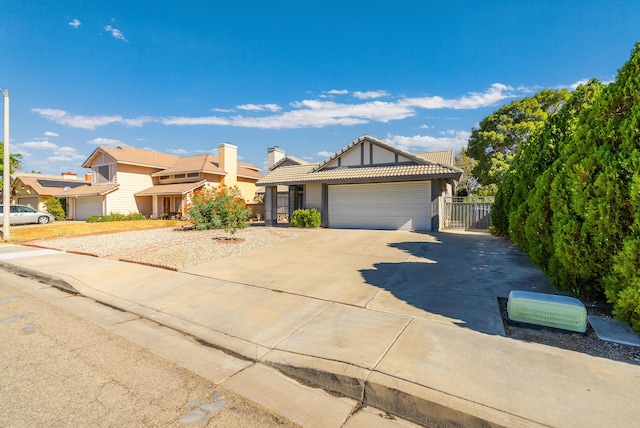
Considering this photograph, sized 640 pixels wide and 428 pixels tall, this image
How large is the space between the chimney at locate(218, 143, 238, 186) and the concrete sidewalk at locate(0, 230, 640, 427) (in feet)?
60.9

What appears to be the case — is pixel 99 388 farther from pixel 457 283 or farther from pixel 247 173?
pixel 247 173

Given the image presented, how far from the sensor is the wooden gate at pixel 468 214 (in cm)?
1500

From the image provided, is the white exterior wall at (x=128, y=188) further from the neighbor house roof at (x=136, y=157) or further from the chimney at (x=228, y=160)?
the chimney at (x=228, y=160)

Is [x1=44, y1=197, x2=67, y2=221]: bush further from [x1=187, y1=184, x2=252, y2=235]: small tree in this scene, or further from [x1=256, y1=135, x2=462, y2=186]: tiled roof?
[x1=187, y1=184, x2=252, y2=235]: small tree

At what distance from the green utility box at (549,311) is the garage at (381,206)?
10.7 m

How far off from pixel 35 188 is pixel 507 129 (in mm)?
42645

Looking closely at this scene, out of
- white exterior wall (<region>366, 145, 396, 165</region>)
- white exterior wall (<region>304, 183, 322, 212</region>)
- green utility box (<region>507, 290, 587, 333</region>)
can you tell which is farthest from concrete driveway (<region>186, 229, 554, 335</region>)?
white exterior wall (<region>304, 183, 322, 212</region>)

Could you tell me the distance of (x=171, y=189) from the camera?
24.5 metres

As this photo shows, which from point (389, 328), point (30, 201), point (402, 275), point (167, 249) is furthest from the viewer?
point (30, 201)

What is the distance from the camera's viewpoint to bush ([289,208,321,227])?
53.9 ft

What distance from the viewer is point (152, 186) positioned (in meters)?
28.0

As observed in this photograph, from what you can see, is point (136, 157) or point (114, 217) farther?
point (136, 157)

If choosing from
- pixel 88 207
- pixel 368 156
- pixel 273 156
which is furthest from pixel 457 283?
pixel 88 207

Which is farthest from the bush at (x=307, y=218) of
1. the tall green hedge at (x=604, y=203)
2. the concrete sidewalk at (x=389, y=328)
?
the tall green hedge at (x=604, y=203)
